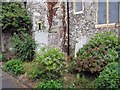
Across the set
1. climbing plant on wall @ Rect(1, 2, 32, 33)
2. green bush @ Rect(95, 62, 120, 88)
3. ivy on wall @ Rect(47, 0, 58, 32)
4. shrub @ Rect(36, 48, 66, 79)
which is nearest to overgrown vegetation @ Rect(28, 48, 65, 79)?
shrub @ Rect(36, 48, 66, 79)

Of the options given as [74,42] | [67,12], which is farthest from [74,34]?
[67,12]

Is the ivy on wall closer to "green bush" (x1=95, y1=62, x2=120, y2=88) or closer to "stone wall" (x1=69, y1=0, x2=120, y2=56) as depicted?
"stone wall" (x1=69, y1=0, x2=120, y2=56)

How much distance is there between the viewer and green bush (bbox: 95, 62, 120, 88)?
7.64 meters

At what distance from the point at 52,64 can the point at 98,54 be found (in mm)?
1596

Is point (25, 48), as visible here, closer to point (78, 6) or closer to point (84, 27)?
point (84, 27)

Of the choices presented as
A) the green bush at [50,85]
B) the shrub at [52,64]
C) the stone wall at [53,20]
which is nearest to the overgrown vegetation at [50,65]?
the shrub at [52,64]

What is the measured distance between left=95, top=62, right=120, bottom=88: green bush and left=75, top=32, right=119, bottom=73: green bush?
0.60 metres

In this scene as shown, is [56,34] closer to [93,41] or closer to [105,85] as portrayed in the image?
[93,41]

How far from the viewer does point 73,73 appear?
31.6 ft

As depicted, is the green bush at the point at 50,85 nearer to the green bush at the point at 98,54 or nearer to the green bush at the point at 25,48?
the green bush at the point at 98,54

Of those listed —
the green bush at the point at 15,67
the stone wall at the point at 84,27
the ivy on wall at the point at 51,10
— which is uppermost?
the ivy on wall at the point at 51,10

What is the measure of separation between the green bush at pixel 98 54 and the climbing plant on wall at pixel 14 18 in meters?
5.81

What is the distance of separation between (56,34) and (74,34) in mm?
1302

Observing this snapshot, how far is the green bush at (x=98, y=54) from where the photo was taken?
8.73 m
